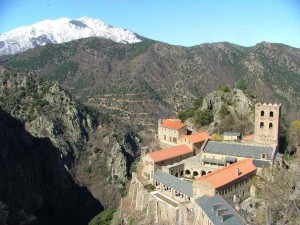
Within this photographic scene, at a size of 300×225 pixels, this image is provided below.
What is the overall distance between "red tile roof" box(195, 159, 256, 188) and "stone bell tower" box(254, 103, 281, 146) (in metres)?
6.93

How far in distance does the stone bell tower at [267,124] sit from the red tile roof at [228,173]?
22.7 feet

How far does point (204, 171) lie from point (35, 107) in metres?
87.0

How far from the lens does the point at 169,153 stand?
64.1 metres

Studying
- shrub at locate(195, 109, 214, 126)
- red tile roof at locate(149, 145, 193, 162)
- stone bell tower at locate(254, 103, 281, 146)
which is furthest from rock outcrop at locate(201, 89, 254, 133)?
stone bell tower at locate(254, 103, 281, 146)

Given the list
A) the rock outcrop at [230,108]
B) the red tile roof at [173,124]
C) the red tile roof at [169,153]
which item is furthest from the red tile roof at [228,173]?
the rock outcrop at [230,108]

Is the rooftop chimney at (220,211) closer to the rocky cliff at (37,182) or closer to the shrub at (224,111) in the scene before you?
the shrub at (224,111)

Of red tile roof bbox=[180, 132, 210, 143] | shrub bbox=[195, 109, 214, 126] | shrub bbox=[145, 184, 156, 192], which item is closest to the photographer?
shrub bbox=[145, 184, 156, 192]

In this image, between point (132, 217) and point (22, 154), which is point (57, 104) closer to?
point (22, 154)

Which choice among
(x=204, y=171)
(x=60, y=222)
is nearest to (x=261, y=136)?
(x=204, y=171)

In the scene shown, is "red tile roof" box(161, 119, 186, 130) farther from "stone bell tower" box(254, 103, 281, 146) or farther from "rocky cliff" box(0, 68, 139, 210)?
"rocky cliff" box(0, 68, 139, 210)

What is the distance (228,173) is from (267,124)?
14.4m

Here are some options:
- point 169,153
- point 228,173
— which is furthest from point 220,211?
point 169,153

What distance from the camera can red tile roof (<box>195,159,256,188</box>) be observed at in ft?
163

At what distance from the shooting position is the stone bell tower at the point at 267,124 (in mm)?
62625
